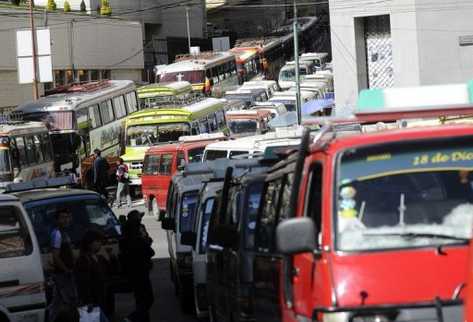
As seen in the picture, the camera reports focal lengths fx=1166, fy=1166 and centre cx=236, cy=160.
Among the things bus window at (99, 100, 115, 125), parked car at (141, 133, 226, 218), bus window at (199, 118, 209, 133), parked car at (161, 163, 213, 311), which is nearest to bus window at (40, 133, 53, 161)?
A: bus window at (199, 118, 209, 133)

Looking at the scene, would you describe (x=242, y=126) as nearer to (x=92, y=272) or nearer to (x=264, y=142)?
(x=264, y=142)

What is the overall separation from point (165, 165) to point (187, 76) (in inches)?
1095

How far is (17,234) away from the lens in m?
12.9

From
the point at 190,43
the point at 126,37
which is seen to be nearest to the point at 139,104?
the point at 126,37

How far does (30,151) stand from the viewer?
38.4 metres

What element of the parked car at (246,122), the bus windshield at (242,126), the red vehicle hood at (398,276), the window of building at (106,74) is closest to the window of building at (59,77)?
the window of building at (106,74)

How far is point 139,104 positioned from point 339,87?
2305cm

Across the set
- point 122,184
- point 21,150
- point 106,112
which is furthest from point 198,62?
point 122,184

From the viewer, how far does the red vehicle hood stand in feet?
22.2

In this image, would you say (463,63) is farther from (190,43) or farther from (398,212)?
(190,43)

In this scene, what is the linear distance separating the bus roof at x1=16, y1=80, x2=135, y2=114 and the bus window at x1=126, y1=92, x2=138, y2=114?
0.36 metres

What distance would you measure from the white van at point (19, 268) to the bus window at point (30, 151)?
25498 millimetres

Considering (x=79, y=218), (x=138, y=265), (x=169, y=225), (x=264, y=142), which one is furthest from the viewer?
(x=264, y=142)

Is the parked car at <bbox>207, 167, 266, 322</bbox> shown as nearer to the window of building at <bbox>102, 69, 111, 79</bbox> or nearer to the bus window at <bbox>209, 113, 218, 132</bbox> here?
the bus window at <bbox>209, 113, 218, 132</bbox>
